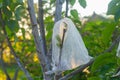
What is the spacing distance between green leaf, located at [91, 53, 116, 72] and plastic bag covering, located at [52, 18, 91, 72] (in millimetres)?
54

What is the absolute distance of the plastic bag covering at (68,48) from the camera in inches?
76.0

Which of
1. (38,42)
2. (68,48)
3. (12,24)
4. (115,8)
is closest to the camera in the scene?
(68,48)

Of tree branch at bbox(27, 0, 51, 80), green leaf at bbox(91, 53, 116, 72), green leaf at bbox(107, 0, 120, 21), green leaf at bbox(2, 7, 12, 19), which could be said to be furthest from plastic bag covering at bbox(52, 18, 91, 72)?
green leaf at bbox(2, 7, 12, 19)

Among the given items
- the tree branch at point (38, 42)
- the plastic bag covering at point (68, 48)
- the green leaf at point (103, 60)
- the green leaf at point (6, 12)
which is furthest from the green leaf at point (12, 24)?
the green leaf at point (103, 60)

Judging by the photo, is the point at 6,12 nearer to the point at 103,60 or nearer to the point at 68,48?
the point at 68,48

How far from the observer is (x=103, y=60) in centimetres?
203

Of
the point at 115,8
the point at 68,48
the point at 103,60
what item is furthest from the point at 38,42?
the point at 115,8

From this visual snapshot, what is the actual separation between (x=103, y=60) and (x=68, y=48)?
0.21 m

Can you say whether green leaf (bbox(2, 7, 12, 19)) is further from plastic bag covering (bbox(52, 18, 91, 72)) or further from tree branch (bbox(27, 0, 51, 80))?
plastic bag covering (bbox(52, 18, 91, 72))

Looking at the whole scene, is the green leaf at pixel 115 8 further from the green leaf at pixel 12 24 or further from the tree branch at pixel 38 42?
the green leaf at pixel 12 24

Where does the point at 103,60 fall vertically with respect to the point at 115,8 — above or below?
below

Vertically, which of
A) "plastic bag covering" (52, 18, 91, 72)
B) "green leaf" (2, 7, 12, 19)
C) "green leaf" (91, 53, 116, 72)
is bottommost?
"green leaf" (91, 53, 116, 72)

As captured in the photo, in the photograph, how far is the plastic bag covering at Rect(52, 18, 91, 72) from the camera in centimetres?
193

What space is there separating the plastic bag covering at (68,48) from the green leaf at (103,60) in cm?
5
